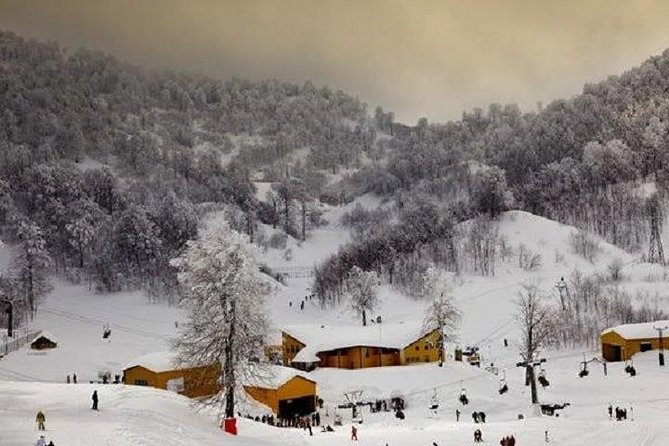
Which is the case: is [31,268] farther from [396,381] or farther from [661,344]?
[661,344]

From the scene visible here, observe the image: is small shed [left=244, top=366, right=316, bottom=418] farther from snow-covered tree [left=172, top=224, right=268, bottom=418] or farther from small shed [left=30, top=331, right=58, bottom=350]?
small shed [left=30, top=331, right=58, bottom=350]

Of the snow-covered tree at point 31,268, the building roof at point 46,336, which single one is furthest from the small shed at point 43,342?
the snow-covered tree at point 31,268

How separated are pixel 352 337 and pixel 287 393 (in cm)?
1848

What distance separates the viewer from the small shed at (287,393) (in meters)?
52.1

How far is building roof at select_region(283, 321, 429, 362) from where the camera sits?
69.1 meters

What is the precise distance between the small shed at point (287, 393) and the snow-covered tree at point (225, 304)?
14.5 metres

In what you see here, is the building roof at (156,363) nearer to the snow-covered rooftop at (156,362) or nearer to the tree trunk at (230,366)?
the snow-covered rooftop at (156,362)

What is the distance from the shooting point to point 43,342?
2638 inches

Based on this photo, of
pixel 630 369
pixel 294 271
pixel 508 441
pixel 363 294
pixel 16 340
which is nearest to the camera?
pixel 508 441

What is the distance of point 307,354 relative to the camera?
6900cm

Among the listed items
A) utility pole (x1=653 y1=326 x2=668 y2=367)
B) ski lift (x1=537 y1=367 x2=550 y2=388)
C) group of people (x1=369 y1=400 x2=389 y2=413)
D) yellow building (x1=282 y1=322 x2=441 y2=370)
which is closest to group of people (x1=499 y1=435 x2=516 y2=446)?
group of people (x1=369 y1=400 x2=389 y2=413)

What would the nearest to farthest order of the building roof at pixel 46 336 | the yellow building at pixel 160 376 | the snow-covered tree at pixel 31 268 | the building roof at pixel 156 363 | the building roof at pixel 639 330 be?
the yellow building at pixel 160 376, the building roof at pixel 156 363, the building roof at pixel 639 330, the building roof at pixel 46 336, the snow-covered tree at pixel 31 268

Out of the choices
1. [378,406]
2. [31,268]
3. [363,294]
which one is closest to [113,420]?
[378,406]

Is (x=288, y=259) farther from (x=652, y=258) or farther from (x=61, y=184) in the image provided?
(x=652, y=258)
